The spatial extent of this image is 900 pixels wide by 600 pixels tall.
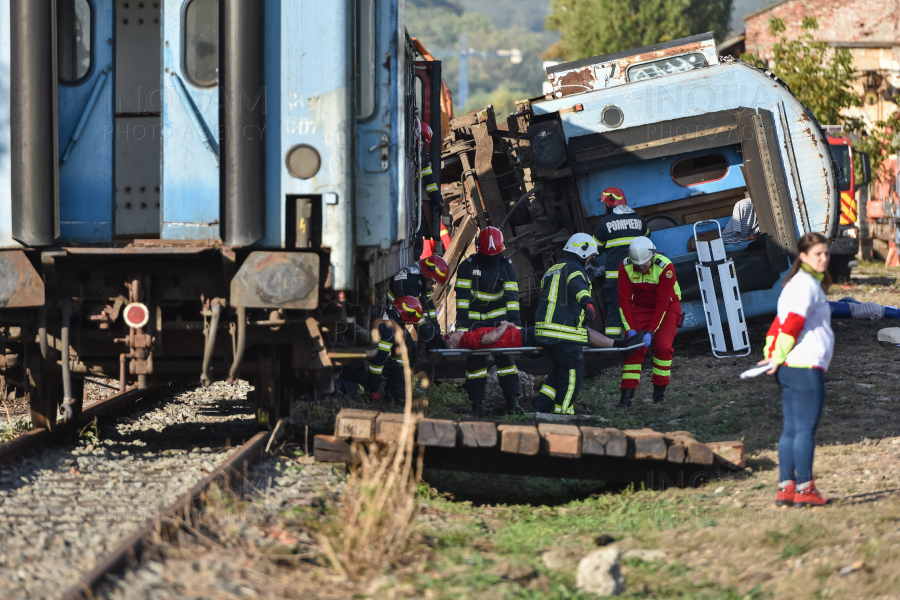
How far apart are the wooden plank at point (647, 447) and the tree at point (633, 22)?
1284 inches

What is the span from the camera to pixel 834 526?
4406mm

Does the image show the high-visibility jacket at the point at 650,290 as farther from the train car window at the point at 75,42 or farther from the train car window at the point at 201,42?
the train car window at the point at 75,42

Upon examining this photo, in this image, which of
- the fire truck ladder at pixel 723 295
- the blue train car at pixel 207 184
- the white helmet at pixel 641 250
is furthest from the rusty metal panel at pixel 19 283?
the fire truck ladder at pixel 723 295

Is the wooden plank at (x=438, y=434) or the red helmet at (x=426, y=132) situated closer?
the wooden plank at (x=438, y=434)

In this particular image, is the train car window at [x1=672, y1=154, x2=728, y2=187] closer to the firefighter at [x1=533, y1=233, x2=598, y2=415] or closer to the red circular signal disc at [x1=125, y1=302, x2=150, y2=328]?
the firefighter at [x1=533, y1=233, x2=598, y2=415]

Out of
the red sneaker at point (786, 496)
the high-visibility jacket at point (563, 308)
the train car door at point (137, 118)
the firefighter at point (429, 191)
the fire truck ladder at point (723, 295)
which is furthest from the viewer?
the fire truck ladder at point (723, 295)

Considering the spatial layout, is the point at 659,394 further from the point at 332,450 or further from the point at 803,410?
the point at 332,450

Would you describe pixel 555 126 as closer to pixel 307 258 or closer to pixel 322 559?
pixel 307 258

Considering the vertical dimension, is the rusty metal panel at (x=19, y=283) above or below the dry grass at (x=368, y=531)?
above

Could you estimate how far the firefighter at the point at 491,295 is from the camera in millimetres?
8359

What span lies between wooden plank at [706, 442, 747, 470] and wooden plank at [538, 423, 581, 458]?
3.20 ft

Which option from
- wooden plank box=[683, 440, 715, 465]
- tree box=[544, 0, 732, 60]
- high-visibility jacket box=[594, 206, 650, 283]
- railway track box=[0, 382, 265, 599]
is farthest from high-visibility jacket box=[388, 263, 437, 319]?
tree box=[544, 0, 732, 60]

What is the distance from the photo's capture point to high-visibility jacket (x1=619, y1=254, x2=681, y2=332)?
346 inches

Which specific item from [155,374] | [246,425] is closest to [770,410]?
[246,425]
